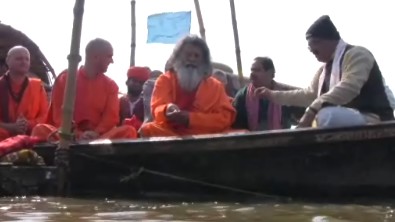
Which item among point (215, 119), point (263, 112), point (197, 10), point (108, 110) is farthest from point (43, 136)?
point (197, 10)

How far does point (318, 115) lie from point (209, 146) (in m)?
0.76

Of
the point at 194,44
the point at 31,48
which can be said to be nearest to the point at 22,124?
the point at 194,44

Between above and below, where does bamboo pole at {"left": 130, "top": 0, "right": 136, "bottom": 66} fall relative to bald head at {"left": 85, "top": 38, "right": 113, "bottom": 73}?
above

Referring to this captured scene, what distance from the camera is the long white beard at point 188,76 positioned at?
6551 millimetres

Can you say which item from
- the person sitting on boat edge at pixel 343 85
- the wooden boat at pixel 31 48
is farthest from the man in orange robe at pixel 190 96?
the wooden boat at pixel 31 48

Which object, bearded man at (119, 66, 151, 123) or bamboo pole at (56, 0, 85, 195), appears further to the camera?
bearded man at (119, 66, 151, 123)

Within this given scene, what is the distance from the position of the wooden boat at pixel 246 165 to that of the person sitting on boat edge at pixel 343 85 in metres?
0.22

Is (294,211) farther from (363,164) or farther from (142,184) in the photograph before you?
(142,184)

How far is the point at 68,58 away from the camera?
642cm

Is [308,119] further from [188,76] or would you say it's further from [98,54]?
[98,54]

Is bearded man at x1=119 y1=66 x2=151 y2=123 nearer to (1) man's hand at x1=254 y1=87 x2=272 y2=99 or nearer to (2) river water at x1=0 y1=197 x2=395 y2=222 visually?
(1) man's hand at x1=254 y1=87 x2=272 y2=99

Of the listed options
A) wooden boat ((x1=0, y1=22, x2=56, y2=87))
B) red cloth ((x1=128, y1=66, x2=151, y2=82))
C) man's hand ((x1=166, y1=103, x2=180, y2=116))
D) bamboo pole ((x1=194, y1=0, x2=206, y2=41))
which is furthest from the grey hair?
bamboo pole ((x1=194, y1=0, x2=206, y2=41))

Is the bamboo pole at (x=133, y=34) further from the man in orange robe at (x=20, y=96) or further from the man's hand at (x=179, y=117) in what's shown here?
the man's hand at (x=179, y=117)

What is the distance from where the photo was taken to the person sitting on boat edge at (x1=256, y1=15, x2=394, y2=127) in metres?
5.68
